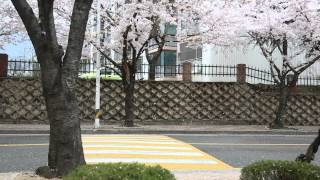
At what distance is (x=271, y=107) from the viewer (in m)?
24.8

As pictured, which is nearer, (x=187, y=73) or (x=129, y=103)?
(x=129, y=103)

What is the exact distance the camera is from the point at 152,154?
12.1m

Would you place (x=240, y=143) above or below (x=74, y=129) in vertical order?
below

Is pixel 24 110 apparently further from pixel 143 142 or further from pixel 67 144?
pixel 67 144

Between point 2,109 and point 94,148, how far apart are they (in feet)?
34.0

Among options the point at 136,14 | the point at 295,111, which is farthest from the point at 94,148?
the point at 295,111

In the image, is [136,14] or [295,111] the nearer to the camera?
[136,14]

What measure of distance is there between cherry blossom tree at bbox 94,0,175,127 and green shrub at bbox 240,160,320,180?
14.1 meters

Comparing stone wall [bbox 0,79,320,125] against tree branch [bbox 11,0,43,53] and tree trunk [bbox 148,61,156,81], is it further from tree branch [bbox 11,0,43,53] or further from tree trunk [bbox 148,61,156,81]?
tree branch [bbox 11,0,43,53]

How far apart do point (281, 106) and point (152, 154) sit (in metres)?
12.0

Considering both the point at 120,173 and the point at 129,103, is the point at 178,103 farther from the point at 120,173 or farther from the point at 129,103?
the point at 120,173

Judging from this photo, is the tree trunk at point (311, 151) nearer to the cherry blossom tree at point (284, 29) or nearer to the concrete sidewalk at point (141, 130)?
the concrete sidewalk at point (141, 130)

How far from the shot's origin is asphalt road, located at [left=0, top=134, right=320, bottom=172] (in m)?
11.0

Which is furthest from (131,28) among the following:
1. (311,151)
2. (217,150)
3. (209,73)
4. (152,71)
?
(311,151)
